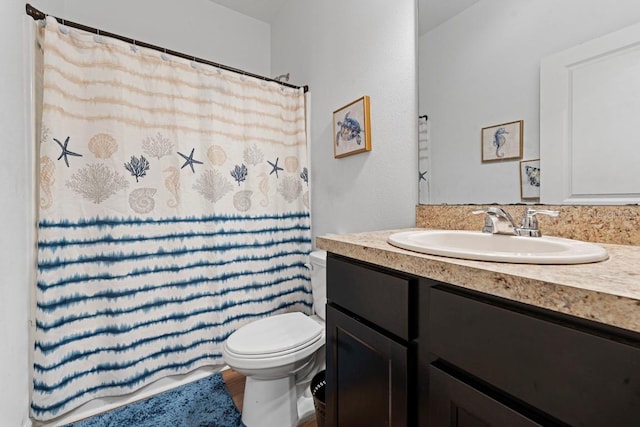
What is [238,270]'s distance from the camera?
1695 mm

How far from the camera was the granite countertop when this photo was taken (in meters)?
0.36

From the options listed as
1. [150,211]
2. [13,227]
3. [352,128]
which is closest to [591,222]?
[352,128]

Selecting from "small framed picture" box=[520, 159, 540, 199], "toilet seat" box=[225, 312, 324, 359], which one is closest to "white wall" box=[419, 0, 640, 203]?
"small framed picture" box=[520, 159, 540, 199]

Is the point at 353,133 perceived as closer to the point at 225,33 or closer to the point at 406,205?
the point at 406,205

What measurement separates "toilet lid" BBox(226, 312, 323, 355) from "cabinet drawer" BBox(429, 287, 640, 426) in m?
0.82

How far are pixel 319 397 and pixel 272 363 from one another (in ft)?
0.89

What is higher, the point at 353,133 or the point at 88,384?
the point at 353,133

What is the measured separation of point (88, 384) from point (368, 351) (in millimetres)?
1414

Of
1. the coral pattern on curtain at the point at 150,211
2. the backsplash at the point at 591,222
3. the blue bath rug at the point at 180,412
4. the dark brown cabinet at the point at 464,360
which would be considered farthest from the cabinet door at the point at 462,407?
the coral pattern on curtain at the point at 150,211

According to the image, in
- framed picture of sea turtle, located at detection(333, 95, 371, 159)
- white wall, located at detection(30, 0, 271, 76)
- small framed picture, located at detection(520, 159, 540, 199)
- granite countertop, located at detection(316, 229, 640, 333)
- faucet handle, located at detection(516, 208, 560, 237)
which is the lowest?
granite countertop, located at detection(316, 229, 640, 333)

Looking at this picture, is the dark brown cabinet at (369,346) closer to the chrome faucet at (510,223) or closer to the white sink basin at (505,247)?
the white sink basin at (505,247)

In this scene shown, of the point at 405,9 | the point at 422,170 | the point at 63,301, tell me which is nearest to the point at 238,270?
the point at 63,301

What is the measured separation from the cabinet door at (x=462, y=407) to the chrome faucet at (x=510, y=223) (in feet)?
1.67

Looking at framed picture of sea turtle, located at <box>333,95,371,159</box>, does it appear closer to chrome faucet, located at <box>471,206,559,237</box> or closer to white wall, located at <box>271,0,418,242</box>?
white wall, located at <box>271,0,418,242</box>
